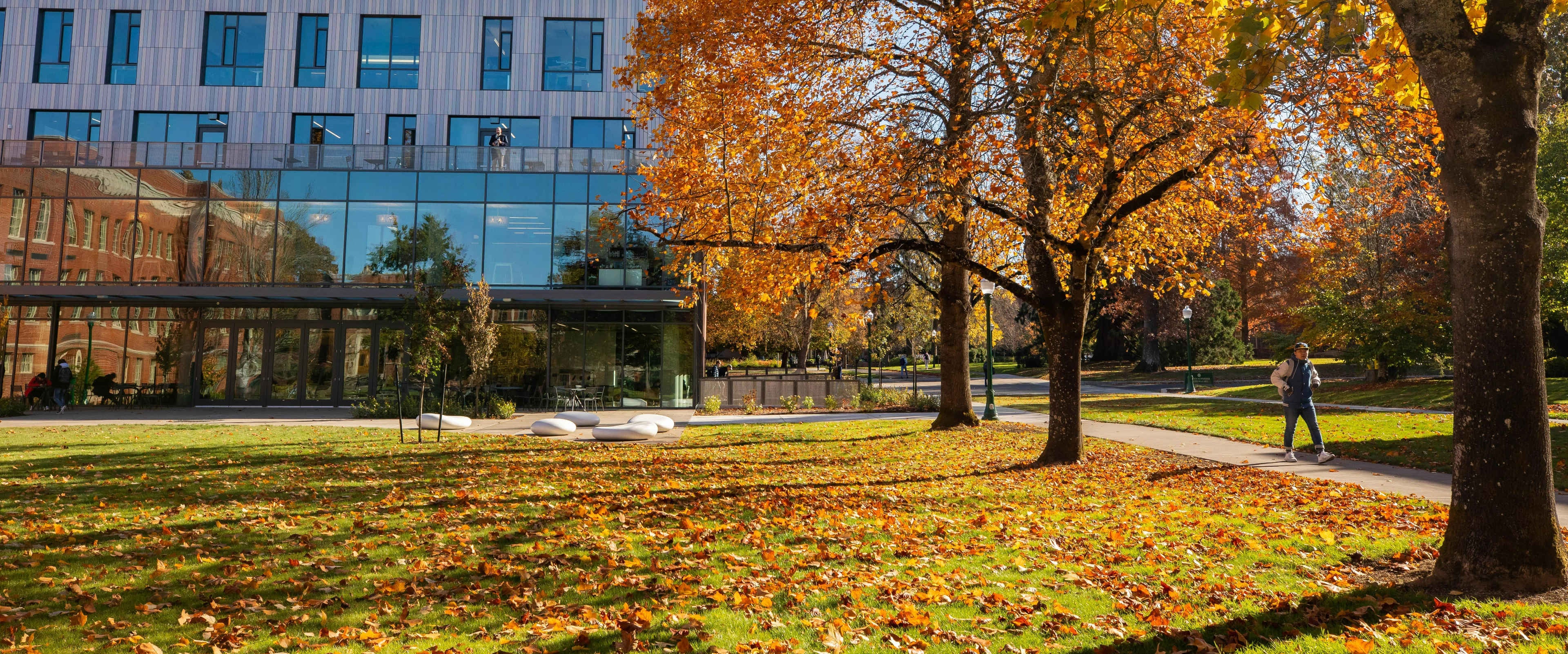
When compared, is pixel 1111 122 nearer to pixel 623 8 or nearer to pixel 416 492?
pixel 416 492

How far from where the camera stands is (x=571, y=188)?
2648 centimetres

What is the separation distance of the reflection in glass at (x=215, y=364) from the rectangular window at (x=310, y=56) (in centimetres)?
973

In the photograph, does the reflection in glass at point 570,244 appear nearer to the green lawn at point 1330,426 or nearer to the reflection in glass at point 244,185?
the reflection in glass at point 244,185

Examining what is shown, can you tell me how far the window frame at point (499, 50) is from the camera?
30.2 metres

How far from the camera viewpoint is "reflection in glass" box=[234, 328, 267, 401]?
26.1m

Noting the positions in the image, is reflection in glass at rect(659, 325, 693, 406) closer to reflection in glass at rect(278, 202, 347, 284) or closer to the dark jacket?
reflection in glass at rect(278, 202, 347, 284)

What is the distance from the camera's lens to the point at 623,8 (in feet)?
99.2

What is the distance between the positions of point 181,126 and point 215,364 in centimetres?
989

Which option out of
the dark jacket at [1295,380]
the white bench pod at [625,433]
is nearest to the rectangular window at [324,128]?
the white bench pod at [625,433]

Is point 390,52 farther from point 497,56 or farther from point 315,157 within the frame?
point 315,157

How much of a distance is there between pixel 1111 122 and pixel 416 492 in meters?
9.84

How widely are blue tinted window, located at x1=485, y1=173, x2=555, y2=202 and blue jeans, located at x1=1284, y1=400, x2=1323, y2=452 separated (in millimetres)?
21125

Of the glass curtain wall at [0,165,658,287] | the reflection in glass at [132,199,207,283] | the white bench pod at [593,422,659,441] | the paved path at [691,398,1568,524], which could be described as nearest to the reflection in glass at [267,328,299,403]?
the glass curtain wall at [0,165,658,287]

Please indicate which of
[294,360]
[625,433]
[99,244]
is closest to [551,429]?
[625,433]
